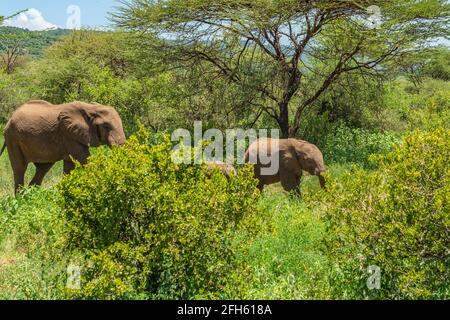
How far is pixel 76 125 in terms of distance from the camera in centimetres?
973

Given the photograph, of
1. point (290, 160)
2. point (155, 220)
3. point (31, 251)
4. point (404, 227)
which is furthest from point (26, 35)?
point (404, 227)

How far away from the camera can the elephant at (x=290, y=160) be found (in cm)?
1030

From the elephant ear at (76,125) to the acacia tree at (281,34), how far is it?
5.45 metres

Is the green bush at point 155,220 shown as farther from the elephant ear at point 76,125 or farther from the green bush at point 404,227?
the elephant ear at point 76,125

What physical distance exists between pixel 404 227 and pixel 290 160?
6150mm

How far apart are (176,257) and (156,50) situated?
40.5ft

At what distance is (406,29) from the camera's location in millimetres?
15141

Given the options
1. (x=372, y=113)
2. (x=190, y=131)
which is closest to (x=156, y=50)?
(x=190, y=131)

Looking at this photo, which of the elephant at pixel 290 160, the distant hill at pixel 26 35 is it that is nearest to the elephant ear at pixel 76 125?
the distant hill at pixel 26 35

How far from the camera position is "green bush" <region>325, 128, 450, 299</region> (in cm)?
429

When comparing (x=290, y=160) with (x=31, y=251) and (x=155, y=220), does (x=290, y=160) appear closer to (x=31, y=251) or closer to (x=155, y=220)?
(x=31, y=251)

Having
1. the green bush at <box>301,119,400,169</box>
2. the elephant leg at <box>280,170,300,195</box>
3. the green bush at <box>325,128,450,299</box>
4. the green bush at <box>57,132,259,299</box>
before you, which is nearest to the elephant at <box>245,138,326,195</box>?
the elephant leg at <box>280,170,300,195</box>

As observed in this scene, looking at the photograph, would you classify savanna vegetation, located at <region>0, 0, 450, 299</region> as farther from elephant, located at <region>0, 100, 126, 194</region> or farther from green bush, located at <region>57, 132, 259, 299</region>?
elephant, located at <region>0, 100, 126, 194</region>

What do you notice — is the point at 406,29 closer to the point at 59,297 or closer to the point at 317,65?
the point at 317,65
